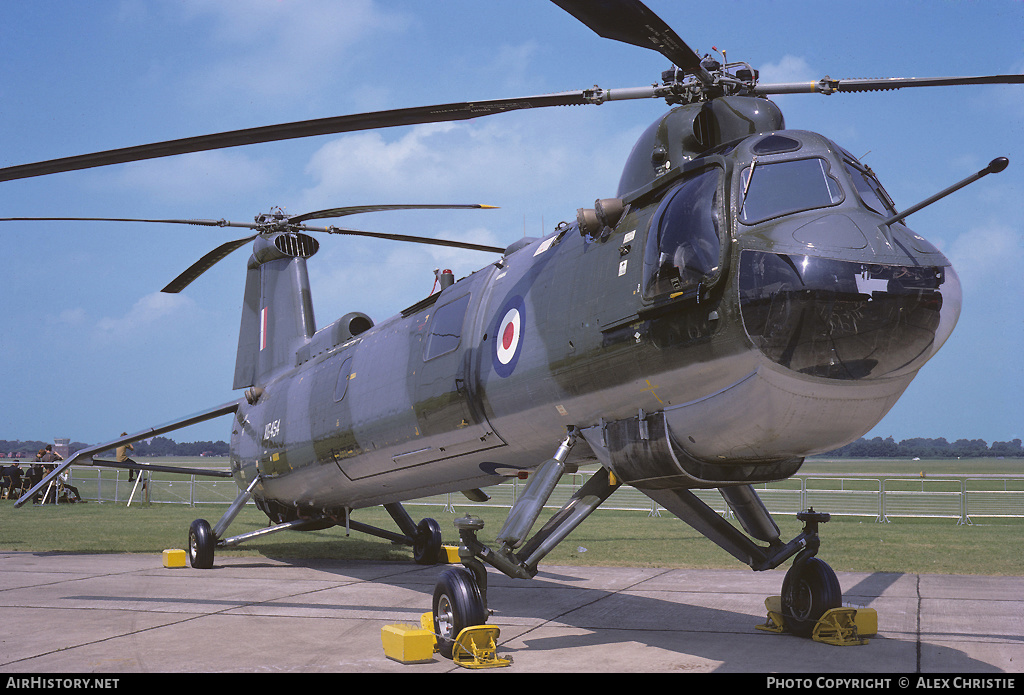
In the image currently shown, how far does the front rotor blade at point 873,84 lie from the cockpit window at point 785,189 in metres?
1.05

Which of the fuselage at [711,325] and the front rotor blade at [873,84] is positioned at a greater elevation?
the front rotor blade at [873,84]

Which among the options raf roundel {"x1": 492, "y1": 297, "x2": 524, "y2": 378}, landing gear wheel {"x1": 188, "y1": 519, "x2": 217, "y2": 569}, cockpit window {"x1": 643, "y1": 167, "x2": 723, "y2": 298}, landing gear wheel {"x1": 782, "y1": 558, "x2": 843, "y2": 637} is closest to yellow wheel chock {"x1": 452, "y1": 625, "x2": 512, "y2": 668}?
raf roundel {"x1": 492, "y1": 297, "x2": 524, "y2": 378}

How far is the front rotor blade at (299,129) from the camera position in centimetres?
750

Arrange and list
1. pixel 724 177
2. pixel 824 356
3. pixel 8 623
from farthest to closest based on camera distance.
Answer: pixel 8 623, pixel 724 177, pixel 824 356

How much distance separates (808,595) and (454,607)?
357cm

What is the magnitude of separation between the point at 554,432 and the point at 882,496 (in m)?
16.2

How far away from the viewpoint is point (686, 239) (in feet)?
22.0

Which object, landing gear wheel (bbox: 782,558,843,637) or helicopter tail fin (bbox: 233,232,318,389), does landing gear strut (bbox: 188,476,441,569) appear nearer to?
helicopter tail fin (bbox: 233,232,318,389)

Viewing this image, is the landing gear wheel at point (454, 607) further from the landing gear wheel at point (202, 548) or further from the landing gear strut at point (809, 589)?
the landing gear wheel at point (202, 548)

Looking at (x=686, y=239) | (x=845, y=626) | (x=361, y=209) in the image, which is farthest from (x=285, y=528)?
(x=686, y=239)

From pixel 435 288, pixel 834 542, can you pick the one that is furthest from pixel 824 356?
pixel 834 542

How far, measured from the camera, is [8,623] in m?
9.27

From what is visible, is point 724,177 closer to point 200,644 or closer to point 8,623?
point 200,644

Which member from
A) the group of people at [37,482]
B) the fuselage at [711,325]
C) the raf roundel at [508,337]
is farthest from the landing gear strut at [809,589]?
the group of people at [37,482]
